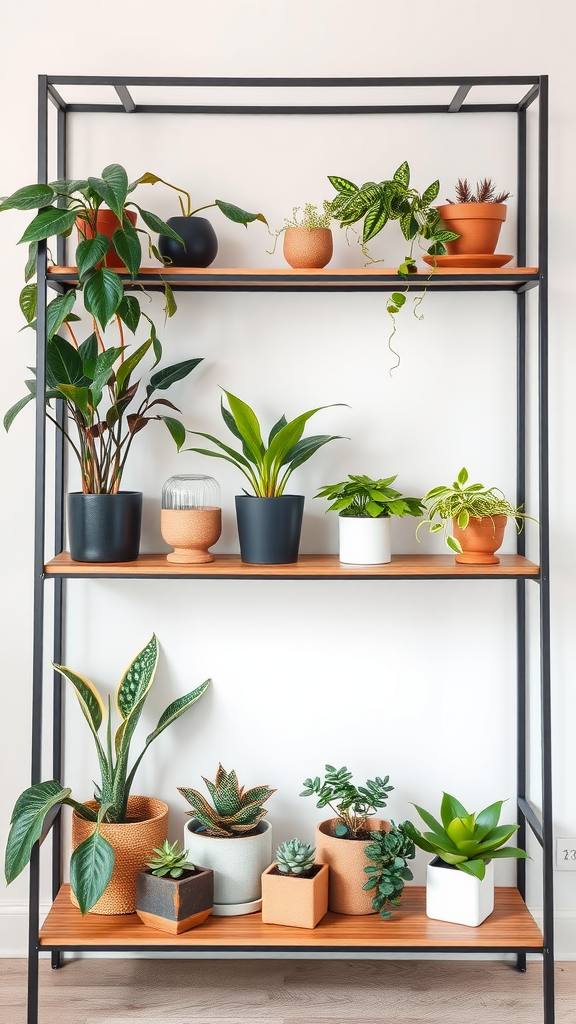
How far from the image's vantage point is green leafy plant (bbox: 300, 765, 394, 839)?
2.00m

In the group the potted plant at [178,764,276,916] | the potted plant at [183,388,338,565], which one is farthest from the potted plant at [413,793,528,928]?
the potted plant at [183,388,338,565]

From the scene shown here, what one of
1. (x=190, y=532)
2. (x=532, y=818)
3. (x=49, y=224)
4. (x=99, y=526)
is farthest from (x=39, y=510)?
(x=532, y=818)

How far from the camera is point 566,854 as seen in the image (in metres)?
2.20

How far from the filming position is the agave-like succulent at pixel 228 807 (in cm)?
201

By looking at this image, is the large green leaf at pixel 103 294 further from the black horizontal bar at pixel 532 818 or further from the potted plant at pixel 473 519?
the black horizontal bar at pixel 532 818

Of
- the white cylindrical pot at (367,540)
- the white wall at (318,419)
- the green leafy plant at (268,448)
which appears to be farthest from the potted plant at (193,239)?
the white cylindrical pot at (367,540)

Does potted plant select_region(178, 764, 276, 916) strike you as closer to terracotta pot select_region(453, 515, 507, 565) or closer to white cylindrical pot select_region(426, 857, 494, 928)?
white cylindrical pot select_region(426, 857, 494, 928)

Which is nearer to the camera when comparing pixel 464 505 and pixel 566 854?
pixel 464 505

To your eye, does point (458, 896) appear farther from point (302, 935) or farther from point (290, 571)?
point (290, 571)

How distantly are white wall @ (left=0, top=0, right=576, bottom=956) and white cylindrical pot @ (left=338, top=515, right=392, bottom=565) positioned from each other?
0.24 m

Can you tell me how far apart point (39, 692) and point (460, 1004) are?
1.15m

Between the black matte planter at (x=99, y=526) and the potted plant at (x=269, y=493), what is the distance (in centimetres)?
21

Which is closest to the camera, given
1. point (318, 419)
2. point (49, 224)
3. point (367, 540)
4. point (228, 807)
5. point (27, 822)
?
point (49, 224)

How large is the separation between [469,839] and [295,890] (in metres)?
0.39
